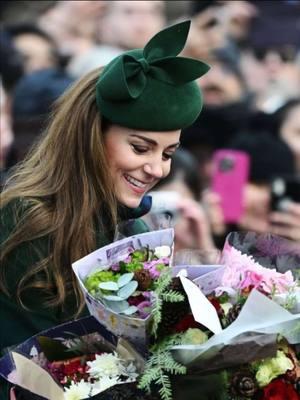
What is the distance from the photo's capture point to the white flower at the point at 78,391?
194cm

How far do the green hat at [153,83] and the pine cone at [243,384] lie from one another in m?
0.83

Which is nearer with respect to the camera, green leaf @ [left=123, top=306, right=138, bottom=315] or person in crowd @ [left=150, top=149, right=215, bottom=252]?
green leaf @ [left=123, top=306, right=138, bottom=315]

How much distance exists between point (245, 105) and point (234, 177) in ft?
1.55

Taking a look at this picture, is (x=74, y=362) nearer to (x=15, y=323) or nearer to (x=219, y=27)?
(x=15, y=323)

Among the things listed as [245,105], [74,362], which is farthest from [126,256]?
[245,105]

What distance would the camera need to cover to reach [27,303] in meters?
2.50

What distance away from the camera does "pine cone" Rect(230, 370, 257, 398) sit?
6.15 ft

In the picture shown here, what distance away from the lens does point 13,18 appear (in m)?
5.25

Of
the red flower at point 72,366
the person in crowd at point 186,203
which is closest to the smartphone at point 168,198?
the person in crowd at point 186,203

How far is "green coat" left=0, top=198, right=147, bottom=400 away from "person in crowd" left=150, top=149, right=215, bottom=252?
1887 mm

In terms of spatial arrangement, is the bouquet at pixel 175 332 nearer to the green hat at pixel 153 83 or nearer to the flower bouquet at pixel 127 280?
the flower bouquet at pixel 127 280

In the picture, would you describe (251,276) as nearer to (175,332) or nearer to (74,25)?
(175,332)

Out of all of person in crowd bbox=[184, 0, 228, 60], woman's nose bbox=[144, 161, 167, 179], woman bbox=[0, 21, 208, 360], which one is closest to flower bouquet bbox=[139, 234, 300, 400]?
woman bbox=[0, 21, 208, 360]

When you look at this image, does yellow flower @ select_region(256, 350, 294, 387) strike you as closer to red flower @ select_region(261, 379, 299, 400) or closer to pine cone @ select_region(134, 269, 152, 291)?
red flower @ select_region(261, 379, 299, 400)
